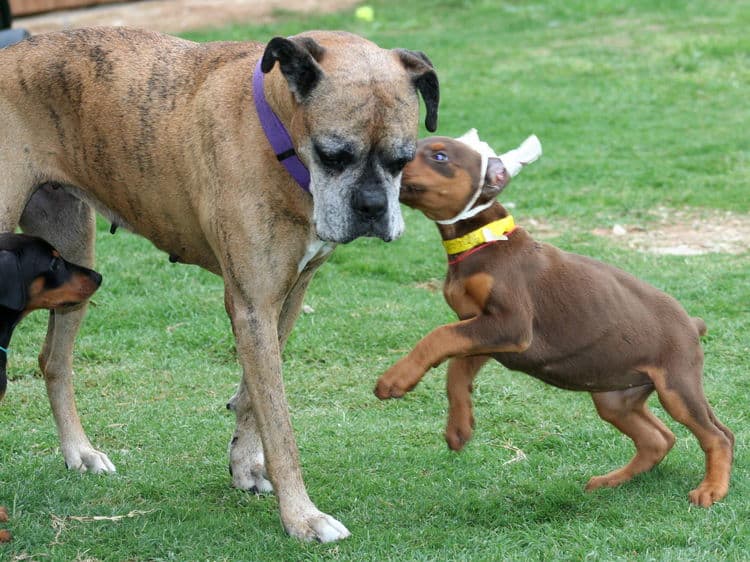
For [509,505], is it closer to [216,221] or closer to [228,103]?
[216,221]

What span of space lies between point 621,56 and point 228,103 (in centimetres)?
1105

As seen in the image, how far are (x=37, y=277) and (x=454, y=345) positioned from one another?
6.05ft

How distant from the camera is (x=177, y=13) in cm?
1734

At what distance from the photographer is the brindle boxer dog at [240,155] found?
4.20 metres

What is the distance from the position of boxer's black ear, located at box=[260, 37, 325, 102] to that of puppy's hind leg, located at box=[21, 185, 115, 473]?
1.61 metres

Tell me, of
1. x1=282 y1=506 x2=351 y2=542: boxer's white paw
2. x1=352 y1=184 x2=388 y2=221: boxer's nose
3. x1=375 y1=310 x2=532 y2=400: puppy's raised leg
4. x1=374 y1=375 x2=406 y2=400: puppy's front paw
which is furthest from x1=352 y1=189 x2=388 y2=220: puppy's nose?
x1=282 y1=506 x2=351 y2=542: boxer's white paw

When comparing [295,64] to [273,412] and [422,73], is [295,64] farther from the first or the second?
[273,412]

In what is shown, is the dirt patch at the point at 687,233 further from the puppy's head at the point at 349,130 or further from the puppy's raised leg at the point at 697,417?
the puppy's head at the point at 349,130

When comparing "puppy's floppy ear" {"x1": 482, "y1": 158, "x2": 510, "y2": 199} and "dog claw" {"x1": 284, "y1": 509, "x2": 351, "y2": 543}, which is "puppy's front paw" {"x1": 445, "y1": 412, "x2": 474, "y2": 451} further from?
"puppy's floppy ear" {"x1": 482, "y1": 158, "x2": 510, "y2": 199}

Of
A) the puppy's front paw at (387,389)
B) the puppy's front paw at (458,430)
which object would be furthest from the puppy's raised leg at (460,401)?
the puppy's front paw at (387,389)

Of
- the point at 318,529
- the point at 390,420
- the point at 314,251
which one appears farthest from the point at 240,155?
the point at 390,420

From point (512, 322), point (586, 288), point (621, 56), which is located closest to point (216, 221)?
point (512, 322)

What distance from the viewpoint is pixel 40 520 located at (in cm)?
483

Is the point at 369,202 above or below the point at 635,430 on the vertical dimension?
Result: above
